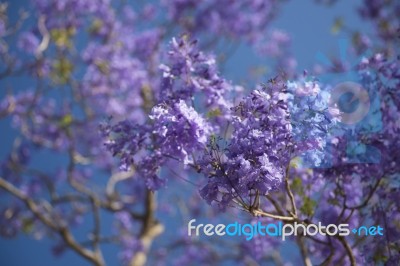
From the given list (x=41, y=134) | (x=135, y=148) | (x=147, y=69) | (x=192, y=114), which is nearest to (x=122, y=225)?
(x=41, y=134)

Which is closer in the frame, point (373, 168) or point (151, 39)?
point (373, 168)

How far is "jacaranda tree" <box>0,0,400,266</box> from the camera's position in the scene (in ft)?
10.3

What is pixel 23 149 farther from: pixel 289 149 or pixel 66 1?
pixel 289 149

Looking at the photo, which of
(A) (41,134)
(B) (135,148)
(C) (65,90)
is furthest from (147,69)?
(B) (135,148)

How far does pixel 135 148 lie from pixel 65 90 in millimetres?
5814

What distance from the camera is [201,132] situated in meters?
3.27

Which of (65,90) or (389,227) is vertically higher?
(65,90)

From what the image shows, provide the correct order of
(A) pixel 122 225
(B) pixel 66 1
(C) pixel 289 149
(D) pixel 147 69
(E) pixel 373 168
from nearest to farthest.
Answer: (C) pixel 289 149 → (E) pixel 373 168 → (B) pixel 66 1 → (D) pixel 147 69 → (A) pixel 122 225

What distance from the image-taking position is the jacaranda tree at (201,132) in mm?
3143

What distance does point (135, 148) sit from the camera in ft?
12.4

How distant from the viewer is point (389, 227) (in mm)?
4141

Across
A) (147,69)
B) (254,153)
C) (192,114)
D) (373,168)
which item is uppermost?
(147,69)

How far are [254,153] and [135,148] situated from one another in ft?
3.85

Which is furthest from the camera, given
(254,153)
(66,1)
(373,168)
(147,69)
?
(147,69)
